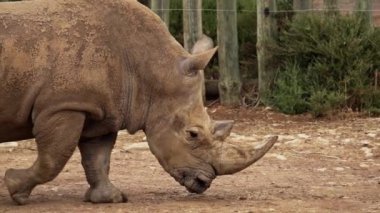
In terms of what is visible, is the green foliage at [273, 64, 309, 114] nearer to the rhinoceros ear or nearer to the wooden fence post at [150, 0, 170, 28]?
the wooden fence post at [150, 0, 170, 28]

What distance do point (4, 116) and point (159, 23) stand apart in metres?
1.44

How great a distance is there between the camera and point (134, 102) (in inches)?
319

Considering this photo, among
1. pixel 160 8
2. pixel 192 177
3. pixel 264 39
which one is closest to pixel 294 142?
pixel 264 39

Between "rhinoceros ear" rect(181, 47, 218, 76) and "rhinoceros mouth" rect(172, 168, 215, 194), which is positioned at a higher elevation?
"rhinoceros ear" rect(181, 47, 218, 76)

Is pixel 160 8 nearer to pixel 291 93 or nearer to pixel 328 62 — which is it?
pixel 291 93

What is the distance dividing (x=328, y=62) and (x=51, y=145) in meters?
7.30

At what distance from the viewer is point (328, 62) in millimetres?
14414

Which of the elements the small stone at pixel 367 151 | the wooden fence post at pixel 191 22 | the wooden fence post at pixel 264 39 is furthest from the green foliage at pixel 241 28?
the small stone at pixel 367 151

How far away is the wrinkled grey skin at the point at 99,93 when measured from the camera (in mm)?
7730

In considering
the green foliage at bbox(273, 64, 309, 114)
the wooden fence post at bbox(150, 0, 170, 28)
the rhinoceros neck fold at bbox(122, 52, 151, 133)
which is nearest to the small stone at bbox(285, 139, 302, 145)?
the green foliage at bbox(273, 64, 309, 114)

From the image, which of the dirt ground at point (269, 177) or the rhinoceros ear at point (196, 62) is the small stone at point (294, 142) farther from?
the rhinoceros ear at point (196, 62)

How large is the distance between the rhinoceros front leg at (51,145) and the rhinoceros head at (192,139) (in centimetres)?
67

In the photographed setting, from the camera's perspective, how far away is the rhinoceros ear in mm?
8125

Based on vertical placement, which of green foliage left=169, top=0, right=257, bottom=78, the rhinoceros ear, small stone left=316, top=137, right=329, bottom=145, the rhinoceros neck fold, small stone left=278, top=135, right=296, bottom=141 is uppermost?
the rhinoceros ear
